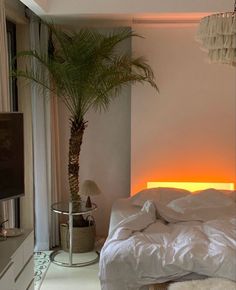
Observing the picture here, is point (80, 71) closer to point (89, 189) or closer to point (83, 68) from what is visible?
point (83, 68)

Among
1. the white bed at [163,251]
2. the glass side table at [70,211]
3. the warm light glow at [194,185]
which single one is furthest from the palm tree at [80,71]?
the white bed at [163,251]

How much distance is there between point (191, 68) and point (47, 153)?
5.81 ft

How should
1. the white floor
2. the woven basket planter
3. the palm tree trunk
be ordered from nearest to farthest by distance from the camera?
the white floor
the palm tree trunk
the woven basket planter

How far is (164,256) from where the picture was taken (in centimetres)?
284

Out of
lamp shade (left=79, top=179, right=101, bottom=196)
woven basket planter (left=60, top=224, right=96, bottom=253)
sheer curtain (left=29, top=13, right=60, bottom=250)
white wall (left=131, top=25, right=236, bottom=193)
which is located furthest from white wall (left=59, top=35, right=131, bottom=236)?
lamp shade (left=79, top=179, right=101, bottom=196)

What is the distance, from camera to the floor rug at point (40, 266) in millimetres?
3596

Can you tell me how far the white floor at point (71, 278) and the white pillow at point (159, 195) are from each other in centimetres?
75

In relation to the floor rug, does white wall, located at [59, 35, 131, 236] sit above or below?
above

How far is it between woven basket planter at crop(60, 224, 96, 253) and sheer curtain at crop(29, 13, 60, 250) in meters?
0.21

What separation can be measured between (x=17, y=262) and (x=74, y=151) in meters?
1.67

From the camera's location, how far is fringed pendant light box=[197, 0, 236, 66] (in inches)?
86.0

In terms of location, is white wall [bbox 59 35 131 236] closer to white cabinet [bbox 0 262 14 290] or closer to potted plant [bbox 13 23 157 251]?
potted plant [bbox 13 23 157 251]

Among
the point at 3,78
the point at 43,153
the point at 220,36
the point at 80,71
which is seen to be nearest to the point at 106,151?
the point at 43,153

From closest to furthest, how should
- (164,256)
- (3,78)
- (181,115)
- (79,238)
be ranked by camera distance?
(164,256)
(3,78)
(79,238)
(181,115)
